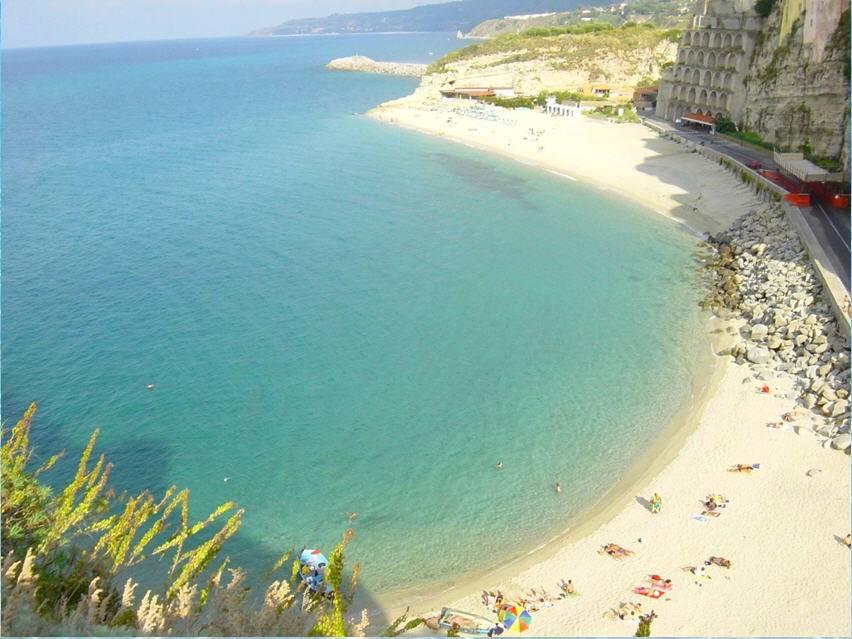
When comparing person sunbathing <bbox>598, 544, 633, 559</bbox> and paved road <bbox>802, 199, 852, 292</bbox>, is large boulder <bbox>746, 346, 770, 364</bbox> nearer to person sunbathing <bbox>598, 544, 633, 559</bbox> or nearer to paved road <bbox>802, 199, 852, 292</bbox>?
paved road <bbox>802, 199, 852, 292</bbox>

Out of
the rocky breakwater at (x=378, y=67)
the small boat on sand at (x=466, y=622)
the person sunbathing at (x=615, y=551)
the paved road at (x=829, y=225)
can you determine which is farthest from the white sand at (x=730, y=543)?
the rocky breakwater at (x=378, y=67)

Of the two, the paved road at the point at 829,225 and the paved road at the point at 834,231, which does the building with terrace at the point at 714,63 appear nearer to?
the paved road at the point at 829,225

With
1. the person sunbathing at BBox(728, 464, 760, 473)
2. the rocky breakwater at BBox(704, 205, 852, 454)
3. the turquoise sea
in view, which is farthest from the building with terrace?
the person sunbathing at BBox(728, 464, 760, 473)

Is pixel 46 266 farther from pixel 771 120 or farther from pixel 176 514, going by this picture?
pixel 771 120

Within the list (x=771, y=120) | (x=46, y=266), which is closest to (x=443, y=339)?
(x=46, y=266)

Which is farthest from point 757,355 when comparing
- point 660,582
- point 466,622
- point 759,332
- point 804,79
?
point 804,79

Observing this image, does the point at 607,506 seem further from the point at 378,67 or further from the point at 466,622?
the point at 378,67
